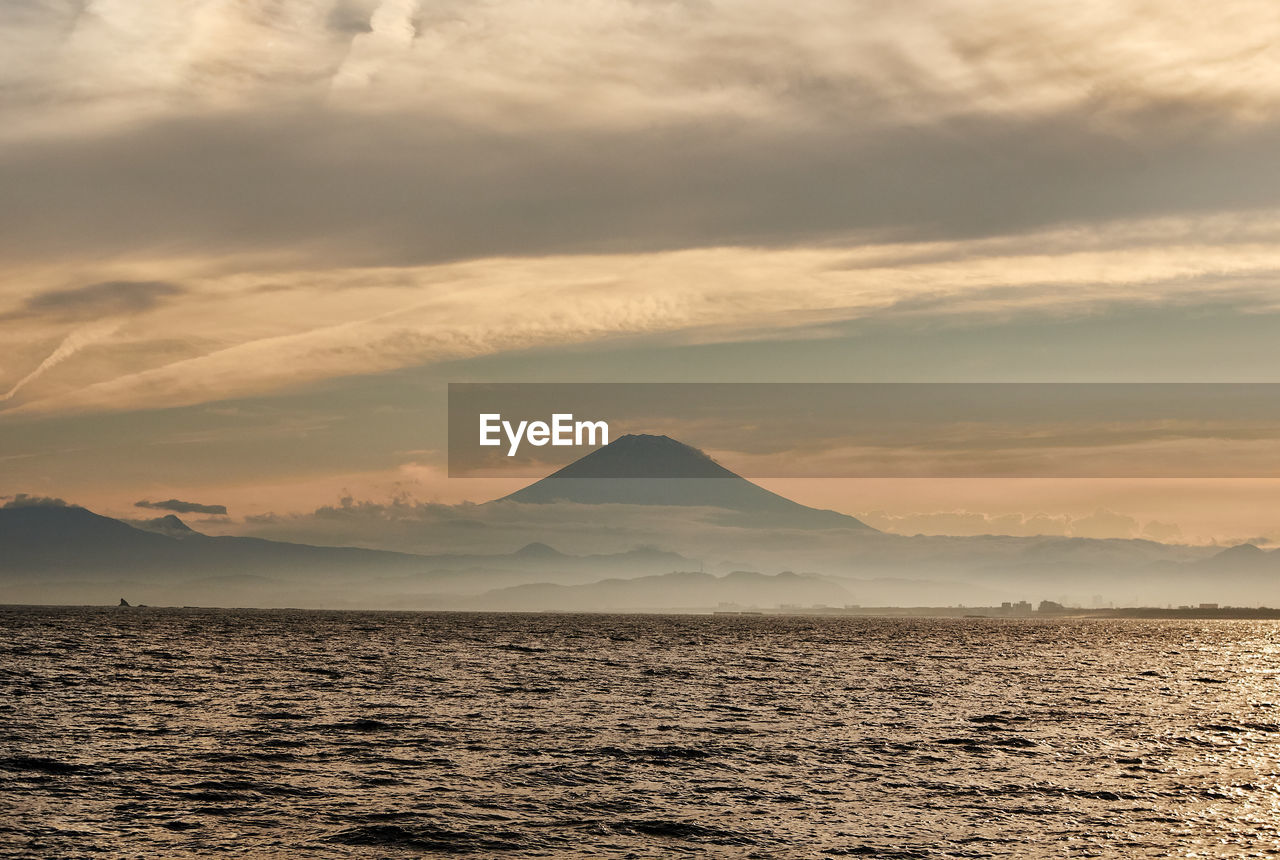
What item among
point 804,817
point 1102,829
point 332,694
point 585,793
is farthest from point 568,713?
point 1102,829

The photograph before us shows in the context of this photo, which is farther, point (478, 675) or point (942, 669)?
point (942, 669)

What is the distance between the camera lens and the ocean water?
114 feet

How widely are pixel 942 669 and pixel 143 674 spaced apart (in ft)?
255

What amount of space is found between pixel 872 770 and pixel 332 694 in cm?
4219

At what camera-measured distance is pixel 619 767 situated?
155 ft

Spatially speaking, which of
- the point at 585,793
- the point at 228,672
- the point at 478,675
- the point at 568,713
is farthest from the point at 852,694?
the point at 228,672

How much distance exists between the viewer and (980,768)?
160 ft

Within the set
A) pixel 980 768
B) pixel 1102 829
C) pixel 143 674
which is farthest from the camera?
pixel 143 674

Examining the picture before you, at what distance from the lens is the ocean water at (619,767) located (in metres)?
34.8

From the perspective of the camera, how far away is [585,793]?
41594mm

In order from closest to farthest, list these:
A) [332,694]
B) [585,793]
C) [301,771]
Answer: [585,793] → [301,771] → [332,694]

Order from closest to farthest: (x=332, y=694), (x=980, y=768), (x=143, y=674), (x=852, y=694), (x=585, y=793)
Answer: (x=585, y=793) < (x=980, y=768) < (x=332, y=694) < (x=852, y=694) < (x=143, y=674)

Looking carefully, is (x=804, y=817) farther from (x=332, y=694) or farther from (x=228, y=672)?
(x=228, y=672)

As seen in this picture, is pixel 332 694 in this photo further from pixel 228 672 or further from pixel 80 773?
Answer: pixel 80 773
